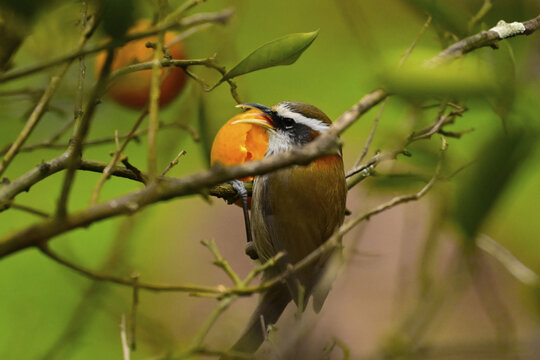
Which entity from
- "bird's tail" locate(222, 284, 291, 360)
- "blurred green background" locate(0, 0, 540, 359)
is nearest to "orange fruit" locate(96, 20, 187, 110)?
"blurred green background" locate(0, 0, 540, 359)

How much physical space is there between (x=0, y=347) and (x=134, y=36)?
1.61 meters

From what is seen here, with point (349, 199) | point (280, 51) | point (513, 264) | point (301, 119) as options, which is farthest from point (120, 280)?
point (349, 199)

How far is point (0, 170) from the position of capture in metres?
0.58

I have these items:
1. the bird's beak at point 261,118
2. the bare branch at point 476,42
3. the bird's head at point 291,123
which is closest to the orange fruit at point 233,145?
the bird's beak at point 261,118

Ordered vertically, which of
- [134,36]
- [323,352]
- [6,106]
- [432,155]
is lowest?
[323,352]

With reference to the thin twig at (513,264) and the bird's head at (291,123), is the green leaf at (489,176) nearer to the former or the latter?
the thin twig at (513,264)

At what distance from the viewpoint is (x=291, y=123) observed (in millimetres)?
971

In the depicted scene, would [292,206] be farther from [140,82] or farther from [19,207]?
[19,207]

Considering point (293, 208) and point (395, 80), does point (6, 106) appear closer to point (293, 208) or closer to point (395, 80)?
point (293, 208)

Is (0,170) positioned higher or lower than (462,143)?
higher

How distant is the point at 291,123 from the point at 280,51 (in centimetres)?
36

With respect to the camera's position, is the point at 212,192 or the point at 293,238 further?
the point at 293,238

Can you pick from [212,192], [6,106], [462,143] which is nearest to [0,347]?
[6,106]

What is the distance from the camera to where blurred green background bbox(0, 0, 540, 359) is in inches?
19.9
